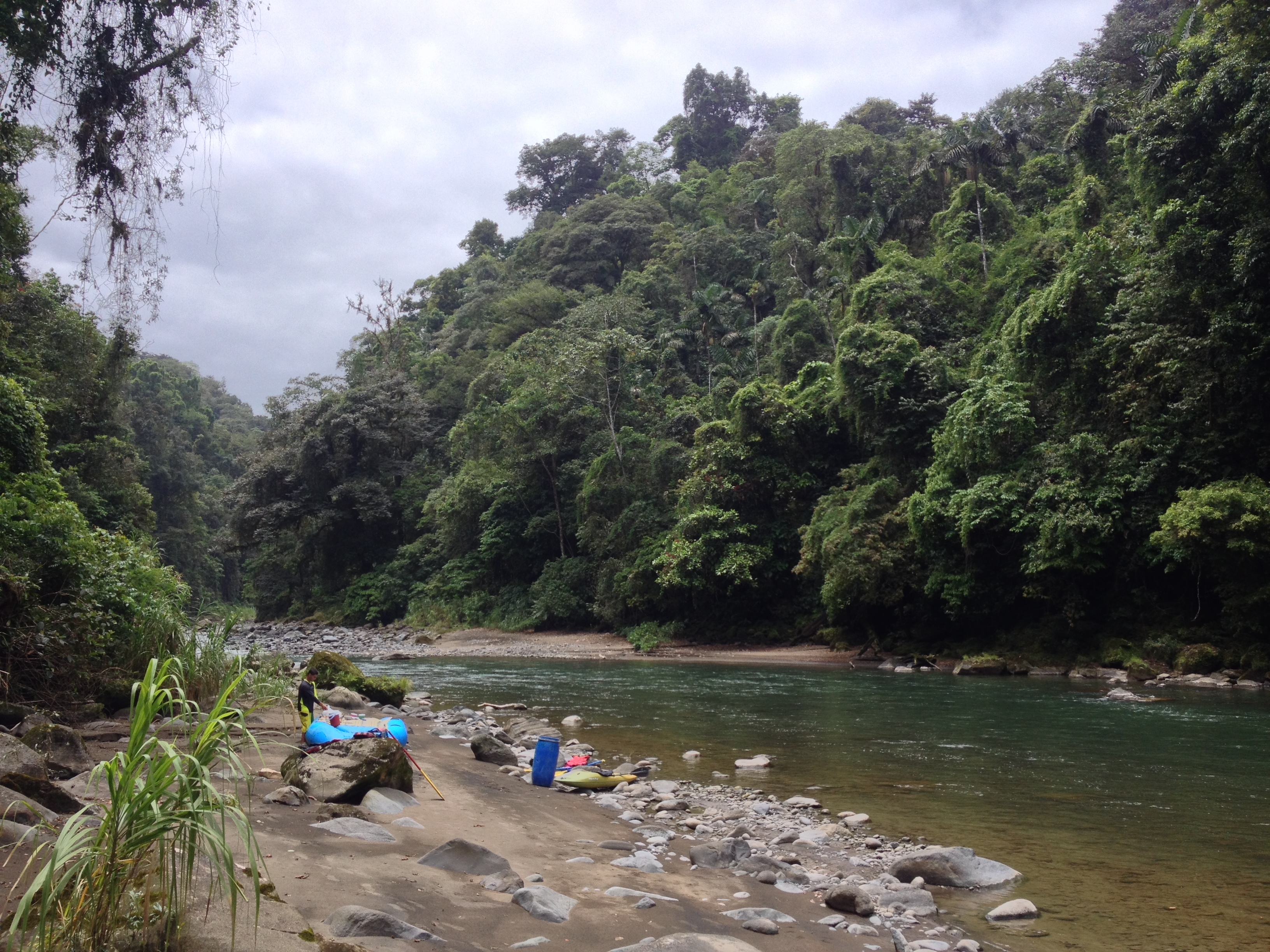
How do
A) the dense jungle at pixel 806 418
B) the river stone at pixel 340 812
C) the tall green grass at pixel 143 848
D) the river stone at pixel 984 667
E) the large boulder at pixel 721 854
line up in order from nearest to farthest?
the tall green grass at pixel 143 848 → the river stone at pixel 340 812 → the large boulder at pixel 721 854 → the dense jungle at pixel 806 418 → the river stone at pixel 984 667

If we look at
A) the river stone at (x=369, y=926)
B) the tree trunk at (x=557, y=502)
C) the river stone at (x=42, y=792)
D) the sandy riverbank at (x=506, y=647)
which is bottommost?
the sandy riverbank at (x=506, y=647)

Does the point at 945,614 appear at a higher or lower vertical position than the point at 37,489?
lower

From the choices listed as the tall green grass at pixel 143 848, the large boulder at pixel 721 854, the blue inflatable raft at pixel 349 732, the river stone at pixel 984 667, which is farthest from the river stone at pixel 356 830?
the river stone at pixel 984 667

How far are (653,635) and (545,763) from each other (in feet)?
67.0

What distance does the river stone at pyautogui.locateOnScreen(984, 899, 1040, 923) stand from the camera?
460 centimetres

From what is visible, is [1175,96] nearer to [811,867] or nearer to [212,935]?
[811,867]

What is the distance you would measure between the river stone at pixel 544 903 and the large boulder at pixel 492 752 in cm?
446

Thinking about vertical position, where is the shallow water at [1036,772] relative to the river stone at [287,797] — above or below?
below

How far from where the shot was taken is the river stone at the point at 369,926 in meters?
3.19

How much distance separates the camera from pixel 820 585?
25547mm

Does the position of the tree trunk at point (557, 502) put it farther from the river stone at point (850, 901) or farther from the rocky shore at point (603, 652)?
the river stone at point (850, 901)

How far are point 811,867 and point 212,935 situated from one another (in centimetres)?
404

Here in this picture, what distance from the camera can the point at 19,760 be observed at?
3951 millimetres

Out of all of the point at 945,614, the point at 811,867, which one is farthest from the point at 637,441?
the point at 811,867
